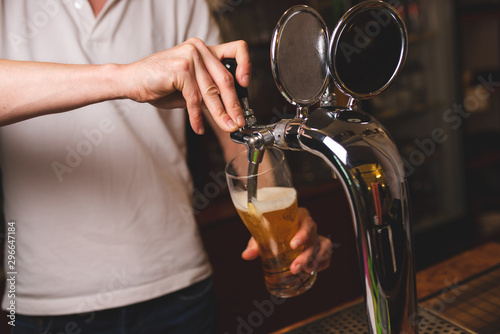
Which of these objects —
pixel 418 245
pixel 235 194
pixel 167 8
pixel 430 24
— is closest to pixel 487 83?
pixel 430 24

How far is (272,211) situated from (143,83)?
0.29 metres

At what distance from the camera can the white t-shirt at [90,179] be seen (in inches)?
39.4

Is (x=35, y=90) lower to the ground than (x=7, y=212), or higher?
higher

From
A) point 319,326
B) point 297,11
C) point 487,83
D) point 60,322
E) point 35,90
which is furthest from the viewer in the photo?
point 487,83

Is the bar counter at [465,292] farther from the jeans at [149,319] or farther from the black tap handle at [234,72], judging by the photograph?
the black tap handle at [234,72]

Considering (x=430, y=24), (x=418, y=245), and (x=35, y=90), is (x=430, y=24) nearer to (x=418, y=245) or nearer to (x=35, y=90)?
(x=418, y=245)

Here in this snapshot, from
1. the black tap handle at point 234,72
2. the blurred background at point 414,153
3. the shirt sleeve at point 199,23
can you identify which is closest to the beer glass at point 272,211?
the black tap handle at point 234,72

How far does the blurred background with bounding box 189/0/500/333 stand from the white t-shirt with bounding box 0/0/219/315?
118 cm

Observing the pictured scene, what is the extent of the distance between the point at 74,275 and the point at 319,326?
576 mm

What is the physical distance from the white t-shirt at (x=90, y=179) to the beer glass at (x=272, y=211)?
0.36 metres

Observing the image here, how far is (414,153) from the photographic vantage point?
358 cm

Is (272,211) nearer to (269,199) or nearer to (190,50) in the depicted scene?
(269,199)

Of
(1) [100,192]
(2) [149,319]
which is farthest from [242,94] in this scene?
(2) [149,319]

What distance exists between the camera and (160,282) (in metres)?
1.09
